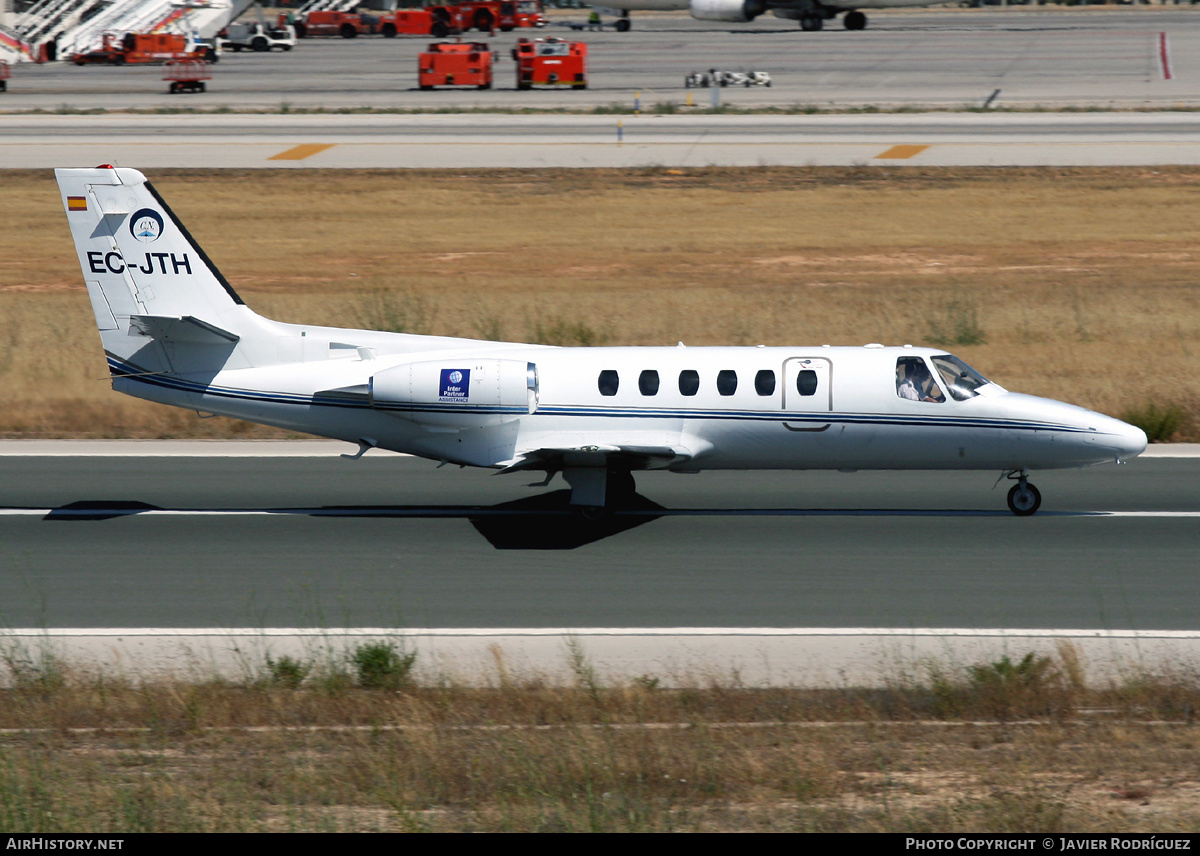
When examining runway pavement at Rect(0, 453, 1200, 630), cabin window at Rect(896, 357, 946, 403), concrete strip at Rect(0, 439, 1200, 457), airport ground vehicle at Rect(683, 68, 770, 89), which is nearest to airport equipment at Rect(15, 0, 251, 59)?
airport ground vehicle at Rect(683, 68, 770, 89)

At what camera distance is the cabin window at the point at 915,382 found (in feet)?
59.0

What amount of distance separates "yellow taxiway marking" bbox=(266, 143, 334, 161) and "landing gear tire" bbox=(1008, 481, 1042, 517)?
43.2 metres

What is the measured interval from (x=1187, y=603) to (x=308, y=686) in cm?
964

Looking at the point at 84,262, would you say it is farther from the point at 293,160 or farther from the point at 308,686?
the point at 293,160

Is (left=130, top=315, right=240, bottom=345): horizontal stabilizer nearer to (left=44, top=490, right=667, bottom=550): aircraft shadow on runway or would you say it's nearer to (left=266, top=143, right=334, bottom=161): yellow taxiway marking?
(left=44, top=490, right=667, bottom=550): aircraft shadow on runway

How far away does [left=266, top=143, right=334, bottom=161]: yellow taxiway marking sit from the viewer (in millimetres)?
56231

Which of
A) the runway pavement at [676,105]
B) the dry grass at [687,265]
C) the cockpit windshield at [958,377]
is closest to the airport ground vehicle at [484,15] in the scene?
the runway pavement at [676,105]

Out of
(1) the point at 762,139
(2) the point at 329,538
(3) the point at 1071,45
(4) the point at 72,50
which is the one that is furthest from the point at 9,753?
(4) the point at 72,50

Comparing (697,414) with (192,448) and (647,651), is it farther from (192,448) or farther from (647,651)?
(192,448)

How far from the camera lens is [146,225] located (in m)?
19.0

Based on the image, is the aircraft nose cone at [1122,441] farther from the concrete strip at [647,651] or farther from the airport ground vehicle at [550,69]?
the airport ground vehicle at [550,69]

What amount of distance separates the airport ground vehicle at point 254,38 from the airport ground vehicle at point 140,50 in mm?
6090
